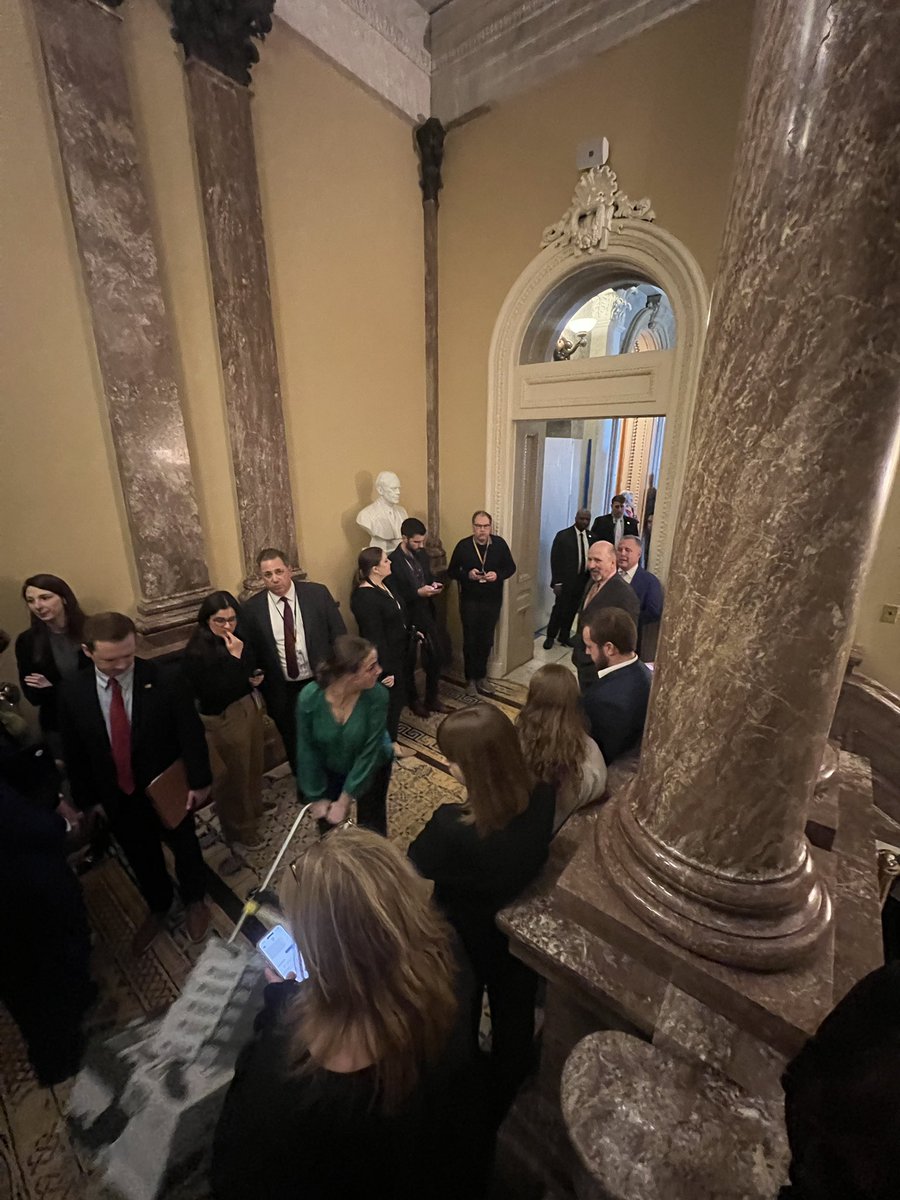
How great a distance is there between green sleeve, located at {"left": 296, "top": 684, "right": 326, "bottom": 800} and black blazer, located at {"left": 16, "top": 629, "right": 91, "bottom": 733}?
1.40 meters

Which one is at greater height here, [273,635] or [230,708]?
[273,635]

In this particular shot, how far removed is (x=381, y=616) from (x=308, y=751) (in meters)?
1.58

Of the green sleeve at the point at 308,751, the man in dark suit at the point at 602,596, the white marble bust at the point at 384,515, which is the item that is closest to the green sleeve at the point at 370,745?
the green sleeve at the point at 308,751

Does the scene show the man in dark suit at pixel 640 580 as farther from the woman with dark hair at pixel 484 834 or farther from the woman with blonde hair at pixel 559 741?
the woman with dark hair at pixel 484 834

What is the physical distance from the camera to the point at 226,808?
9.99ft

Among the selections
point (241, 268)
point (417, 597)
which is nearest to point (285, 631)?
point (417, 597)

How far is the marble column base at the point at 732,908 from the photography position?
126cm

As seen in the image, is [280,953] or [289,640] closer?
[280,953]

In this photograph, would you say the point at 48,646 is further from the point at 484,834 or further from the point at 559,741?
the point at 559,741

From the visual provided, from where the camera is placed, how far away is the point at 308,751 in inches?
87.7

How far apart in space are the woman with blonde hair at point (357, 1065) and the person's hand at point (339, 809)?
1169mm

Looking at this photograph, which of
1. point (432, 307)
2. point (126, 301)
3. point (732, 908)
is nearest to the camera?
point (732, 908)

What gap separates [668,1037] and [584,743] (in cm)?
82

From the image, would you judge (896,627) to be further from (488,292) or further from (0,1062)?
(0,1062)
